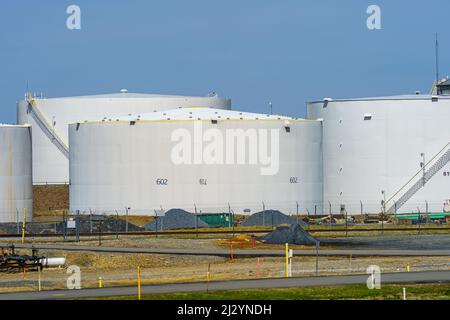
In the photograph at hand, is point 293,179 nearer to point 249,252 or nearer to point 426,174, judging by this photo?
point 426,174

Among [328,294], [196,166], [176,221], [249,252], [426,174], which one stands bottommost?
[328,294]

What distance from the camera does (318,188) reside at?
10269 cm

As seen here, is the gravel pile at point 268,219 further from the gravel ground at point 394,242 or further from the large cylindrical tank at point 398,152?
the large cylindrical tank at point 398,152

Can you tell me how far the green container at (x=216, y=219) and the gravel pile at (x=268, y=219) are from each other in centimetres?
172

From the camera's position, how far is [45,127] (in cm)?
12306

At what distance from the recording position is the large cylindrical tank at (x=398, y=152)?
104750mm

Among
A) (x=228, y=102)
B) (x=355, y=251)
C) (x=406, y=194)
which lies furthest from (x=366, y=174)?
(x=355, y=251)

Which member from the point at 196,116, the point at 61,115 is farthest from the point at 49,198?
the point at 196,116

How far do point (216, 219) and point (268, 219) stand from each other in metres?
4.21

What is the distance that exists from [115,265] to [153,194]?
34.3m

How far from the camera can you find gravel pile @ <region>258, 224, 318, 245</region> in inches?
2889

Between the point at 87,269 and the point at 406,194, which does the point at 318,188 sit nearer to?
the point at 406,194

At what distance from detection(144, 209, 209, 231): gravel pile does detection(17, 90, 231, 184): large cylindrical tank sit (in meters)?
29.8

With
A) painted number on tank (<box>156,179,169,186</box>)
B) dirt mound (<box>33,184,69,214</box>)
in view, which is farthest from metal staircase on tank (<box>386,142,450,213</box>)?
dirt mound (<box>33,184,69,214</box>)
